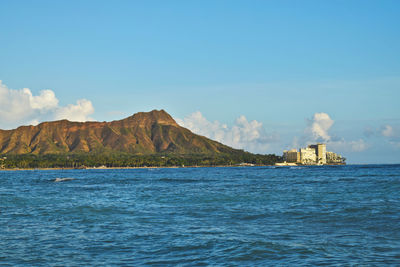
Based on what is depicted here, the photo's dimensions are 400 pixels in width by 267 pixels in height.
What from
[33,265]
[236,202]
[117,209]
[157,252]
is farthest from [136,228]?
[236,202]

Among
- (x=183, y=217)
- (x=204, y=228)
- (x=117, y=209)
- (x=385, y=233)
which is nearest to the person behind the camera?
(x=385, y=233)

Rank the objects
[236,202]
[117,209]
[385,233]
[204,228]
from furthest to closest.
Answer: [236,202] < [117,209] < [204,228] < [385,233]

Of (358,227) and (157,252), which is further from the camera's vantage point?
(358,227)

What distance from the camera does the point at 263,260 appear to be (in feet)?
70.6

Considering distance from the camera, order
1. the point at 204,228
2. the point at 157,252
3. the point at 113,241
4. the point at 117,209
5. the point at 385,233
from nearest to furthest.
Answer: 1. the point at 157,252
2. the point at 113,241
3. the point at 385,233
4. the point at 204,228
5. the point at 117,209

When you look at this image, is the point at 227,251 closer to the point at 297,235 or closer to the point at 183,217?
the point at 297,235

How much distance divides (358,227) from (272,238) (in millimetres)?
8001

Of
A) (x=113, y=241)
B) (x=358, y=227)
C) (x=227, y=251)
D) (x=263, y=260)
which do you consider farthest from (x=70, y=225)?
(x=358, y=227)

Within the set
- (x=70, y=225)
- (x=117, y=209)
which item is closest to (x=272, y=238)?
(x=70, y=225)

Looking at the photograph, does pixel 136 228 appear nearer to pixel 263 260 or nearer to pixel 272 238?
pixel 272 238

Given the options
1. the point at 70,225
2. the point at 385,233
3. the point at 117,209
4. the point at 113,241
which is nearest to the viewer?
the point at 113,241

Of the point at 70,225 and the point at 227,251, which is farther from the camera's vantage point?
the point at 70,225

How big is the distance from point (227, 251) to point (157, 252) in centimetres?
370

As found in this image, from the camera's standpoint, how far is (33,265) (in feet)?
68.2
